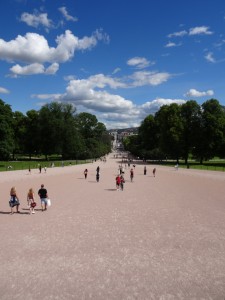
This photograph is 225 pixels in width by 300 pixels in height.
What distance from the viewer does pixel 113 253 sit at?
9.98 m

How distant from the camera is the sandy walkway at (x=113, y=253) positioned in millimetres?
7496

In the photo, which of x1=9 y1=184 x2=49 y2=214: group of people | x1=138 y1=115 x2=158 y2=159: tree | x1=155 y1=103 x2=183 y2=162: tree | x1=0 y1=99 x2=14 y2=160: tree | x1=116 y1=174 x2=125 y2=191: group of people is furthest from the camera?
x1=138 y1=115 x2=158 y2=159: tree

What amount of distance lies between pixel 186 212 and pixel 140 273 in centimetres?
900

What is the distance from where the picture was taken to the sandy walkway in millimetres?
7496

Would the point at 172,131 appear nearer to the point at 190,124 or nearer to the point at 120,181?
the point at 190,124

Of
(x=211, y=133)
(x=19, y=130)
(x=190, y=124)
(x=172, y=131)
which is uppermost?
(x=190, y=124)

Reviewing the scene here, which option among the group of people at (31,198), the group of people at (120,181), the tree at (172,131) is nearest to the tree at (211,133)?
the tree at (172,131)

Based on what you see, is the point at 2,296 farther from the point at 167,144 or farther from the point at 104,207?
the point at 167,144

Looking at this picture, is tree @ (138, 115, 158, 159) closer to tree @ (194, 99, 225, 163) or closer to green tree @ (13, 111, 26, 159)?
tree @ (194, 99, 225, 163)

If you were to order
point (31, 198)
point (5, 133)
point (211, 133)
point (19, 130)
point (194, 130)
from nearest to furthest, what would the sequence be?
point (31, 198) → point (5, 133) → point (211, 133) → point (194, 130) → point (19, 130)

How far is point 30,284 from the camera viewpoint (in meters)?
7.73

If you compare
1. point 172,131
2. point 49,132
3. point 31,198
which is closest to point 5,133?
point 49,132

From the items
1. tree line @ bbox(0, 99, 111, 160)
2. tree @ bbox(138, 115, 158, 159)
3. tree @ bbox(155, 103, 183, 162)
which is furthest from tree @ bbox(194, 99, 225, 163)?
tree line @ bbox(0, 99, 111, 160)

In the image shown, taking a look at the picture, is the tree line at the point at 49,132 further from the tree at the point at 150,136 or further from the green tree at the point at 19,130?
the tree at the point at 150,136
